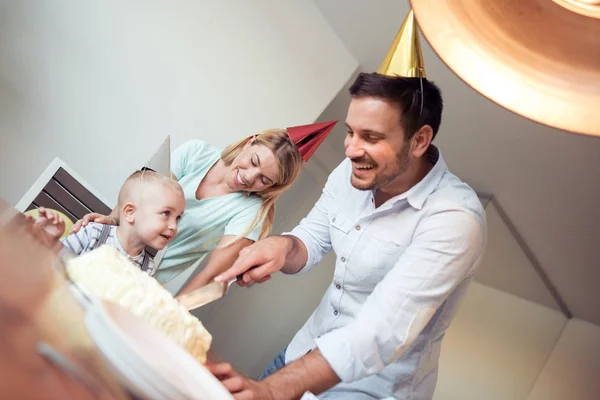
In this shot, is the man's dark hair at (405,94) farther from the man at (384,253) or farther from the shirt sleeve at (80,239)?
the shirt sleeve at (80,239)

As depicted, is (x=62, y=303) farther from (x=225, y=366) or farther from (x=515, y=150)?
(x=515, y=150)

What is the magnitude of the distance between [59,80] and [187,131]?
0.25m

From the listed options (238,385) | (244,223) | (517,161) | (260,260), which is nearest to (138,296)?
(238,385)

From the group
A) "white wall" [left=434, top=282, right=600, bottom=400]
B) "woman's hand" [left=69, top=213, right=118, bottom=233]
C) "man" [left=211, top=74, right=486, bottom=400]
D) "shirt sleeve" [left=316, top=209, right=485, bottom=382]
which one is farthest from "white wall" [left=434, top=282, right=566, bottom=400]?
"woman's hand" [left=69, top=213, right=118, bottom=233]

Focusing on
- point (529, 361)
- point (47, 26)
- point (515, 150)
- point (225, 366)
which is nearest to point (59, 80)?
point (47, 26)

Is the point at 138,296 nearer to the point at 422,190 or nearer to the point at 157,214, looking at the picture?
the point at 157,214

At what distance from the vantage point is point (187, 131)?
1.15 meters

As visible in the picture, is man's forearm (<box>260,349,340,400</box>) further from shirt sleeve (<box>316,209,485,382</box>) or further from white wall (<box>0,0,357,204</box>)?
white wall (<box>0,0,357,204</box>)

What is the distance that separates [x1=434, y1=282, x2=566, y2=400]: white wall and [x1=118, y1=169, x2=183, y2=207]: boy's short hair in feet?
3.27

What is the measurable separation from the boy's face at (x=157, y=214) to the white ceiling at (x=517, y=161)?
0.43 m

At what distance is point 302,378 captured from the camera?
2.49 feet

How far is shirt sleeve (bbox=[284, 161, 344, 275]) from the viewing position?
44.6 inches

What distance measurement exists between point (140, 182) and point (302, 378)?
44cm

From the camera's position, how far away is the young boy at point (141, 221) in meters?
0.95
